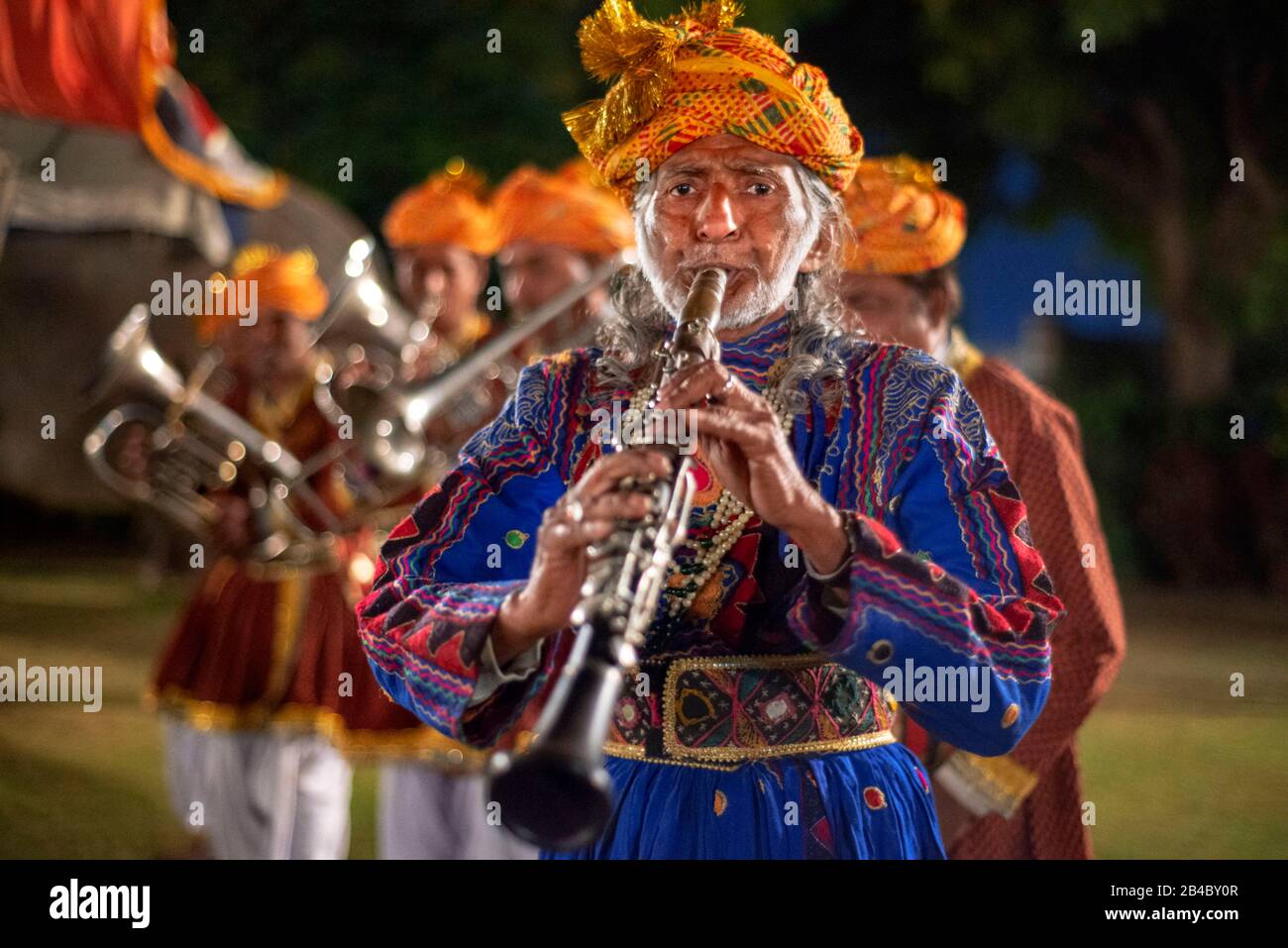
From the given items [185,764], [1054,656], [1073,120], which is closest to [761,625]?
[1054,656]

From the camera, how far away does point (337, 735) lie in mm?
6227

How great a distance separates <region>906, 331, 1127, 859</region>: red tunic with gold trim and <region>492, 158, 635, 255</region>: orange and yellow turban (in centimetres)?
261

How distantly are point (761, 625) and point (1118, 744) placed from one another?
24.9 ft

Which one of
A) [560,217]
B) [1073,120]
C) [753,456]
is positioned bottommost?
[753,456]

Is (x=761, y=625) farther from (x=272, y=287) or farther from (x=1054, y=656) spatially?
(x=272, y=287)

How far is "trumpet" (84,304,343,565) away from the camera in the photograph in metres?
6.54

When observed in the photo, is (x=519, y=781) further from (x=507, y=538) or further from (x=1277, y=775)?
(x=1277, y=775)

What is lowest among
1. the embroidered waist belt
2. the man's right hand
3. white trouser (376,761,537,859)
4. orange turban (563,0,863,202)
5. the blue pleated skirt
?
white trouser (376,761,537,859)

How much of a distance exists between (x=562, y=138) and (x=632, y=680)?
14234mm

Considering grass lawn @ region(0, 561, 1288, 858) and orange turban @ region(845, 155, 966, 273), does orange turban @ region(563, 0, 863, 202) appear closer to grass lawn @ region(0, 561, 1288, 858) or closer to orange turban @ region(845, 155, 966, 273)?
orange turban @ region(845, 155, 966, 273)

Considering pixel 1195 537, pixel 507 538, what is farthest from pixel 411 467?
pixel 1195 537

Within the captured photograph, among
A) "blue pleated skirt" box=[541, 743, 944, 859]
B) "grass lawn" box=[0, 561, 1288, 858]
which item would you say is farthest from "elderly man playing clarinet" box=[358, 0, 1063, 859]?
"grass lawn" box=[0, 561, 1288, 858]

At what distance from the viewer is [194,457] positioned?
264 inches

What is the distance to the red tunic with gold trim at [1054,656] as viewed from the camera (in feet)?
12.3
